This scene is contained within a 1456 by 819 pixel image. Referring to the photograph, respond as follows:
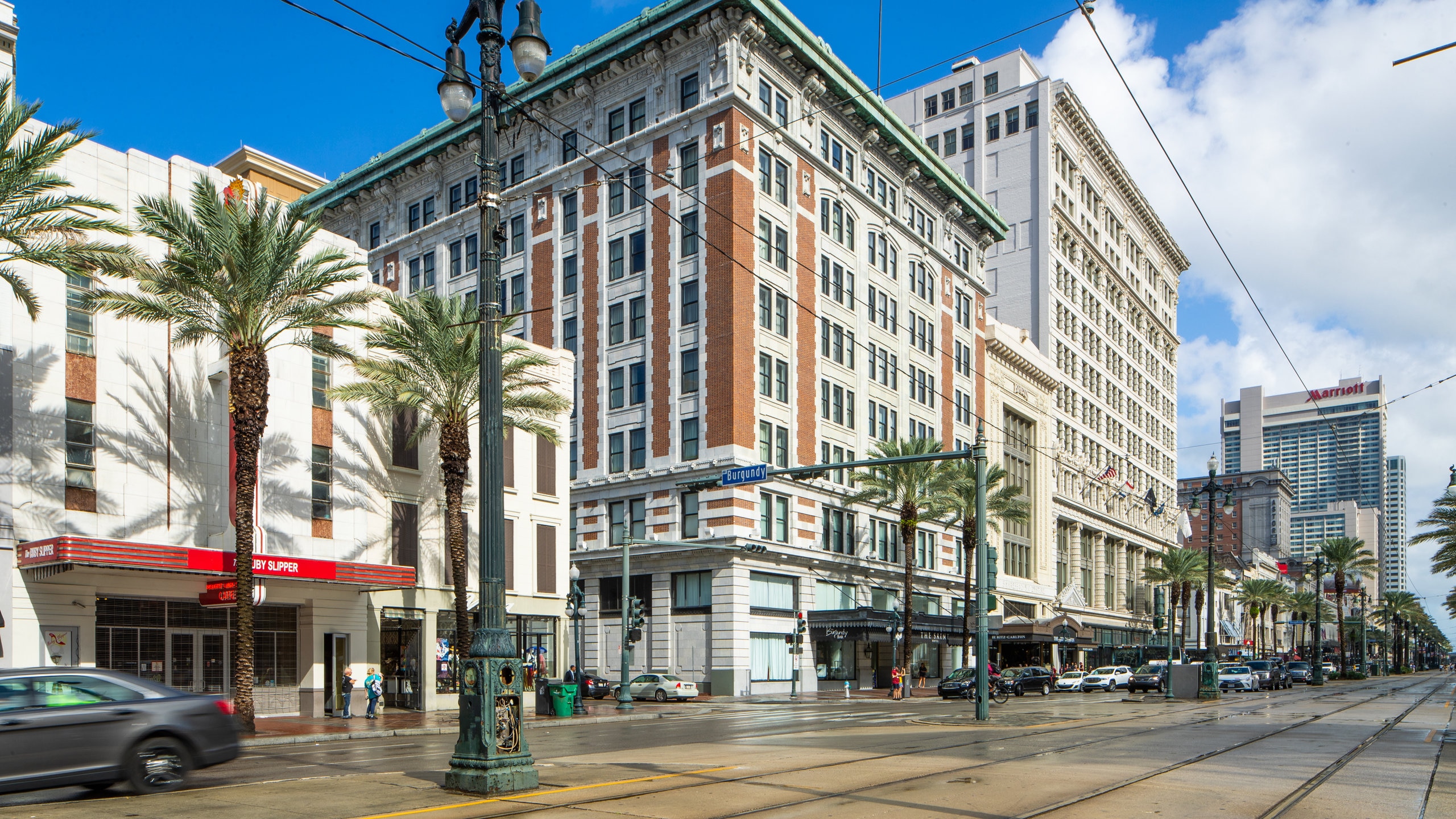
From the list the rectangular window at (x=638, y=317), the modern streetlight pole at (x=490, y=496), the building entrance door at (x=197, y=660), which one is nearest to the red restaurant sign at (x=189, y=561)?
the building entrance door at (x=197, y=660)

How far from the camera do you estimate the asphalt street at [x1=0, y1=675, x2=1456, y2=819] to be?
41.5 ft

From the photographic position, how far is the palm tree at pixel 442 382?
3506 centimetres

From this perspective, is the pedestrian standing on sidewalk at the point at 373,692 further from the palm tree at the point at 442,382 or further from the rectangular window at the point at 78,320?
the rectangular window at the point at 78,320

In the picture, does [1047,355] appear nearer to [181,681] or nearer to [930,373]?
[930,373]

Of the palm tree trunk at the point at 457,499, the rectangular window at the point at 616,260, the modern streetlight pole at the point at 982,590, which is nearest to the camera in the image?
the modern streetlight pole at the point at 982,590

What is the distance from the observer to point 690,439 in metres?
55.5

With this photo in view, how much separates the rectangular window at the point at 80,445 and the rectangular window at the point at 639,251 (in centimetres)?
3152

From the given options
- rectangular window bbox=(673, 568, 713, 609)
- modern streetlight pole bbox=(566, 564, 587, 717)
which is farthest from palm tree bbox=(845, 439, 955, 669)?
modern streetlight pole bbox=(566, 564, 587, 717)

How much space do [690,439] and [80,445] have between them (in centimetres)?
2986

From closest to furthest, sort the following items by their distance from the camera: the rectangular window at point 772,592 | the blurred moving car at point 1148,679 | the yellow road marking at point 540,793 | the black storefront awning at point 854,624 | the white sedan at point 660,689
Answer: the yellow road marking at point 540,793
the white sedan at point 660,689
the rectangular window at point 772,592
the blurred moving car at point 1148,679
the black storefront awning at point 854,624

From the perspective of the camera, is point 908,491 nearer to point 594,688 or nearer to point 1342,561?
point 594,688

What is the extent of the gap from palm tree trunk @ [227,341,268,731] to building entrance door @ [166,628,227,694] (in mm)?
3671

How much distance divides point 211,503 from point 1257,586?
398 ft

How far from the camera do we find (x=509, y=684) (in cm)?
1365
